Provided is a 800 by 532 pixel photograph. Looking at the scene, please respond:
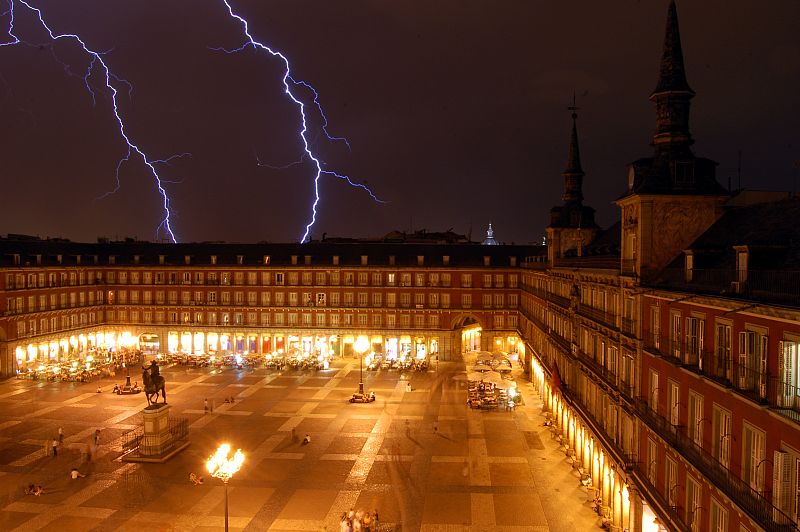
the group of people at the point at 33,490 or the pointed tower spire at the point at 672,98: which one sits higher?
the pointed tower spire at the point at 672,98

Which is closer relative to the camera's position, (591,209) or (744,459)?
(744,459)

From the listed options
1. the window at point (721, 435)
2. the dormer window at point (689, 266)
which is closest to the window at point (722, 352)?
the window at point (721, 435)

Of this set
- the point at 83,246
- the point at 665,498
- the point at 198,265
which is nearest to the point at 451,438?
the point at 665,498

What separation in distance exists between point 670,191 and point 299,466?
26436 millimetres

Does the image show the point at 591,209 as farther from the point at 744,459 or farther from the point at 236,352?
the point at 236,352

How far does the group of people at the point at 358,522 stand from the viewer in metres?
25.5

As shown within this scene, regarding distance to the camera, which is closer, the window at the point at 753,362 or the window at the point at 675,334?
the window at the point at 753,362

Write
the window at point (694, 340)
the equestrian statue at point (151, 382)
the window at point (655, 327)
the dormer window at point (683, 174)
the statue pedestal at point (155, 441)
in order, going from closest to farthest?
the window at point (694, 340) → the window at point (655, 327) → the dormer window at point (683, 174) → the statue pedestal at point (155, 441) → the equestrian statue at point (151, 382)

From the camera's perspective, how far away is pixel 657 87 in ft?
91.4

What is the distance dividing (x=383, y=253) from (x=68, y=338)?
4266cm

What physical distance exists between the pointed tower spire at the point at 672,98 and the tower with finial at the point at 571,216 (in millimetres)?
23311

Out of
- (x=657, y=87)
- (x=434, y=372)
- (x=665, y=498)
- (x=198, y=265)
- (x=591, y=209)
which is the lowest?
(x=434, y=372)

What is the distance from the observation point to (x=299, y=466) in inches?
1368

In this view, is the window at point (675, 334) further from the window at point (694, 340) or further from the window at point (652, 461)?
the window at point (652, 461)
